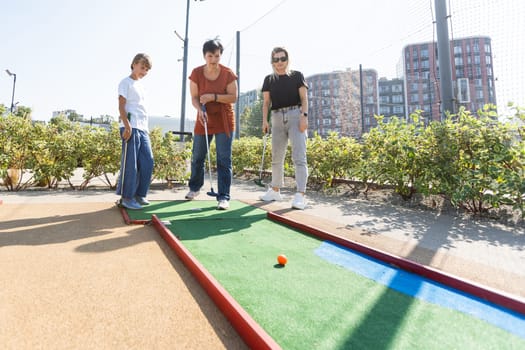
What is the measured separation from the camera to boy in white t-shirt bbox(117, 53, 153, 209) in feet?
10.7

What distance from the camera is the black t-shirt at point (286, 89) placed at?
3750mm

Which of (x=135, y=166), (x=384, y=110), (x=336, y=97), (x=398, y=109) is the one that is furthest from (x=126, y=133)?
(x=398, y=109)

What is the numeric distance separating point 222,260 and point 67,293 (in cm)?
75

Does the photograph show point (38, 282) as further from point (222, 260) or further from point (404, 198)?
point (404, 198)

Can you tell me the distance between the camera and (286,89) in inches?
149

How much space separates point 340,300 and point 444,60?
4149 mm

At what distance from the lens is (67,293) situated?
1259 millimetres

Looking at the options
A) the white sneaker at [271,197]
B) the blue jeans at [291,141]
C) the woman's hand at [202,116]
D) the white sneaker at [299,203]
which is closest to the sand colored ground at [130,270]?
the white sneaker at [299,203]

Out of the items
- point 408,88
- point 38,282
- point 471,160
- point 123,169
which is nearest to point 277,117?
point 123,169

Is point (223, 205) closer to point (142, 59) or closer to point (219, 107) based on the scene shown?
point (219, 107)

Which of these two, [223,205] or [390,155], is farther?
[390,155]

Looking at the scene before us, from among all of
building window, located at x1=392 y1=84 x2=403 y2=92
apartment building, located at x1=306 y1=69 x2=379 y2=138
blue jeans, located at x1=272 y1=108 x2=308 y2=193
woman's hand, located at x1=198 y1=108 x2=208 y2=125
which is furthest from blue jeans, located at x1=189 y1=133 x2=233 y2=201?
building window, located at x1=392 y1=84 x2=403 y2=92

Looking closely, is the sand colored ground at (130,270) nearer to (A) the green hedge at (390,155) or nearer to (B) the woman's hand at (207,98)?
(A) the green hedge at (390,155)

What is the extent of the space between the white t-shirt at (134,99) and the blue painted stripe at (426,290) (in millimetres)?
2685
